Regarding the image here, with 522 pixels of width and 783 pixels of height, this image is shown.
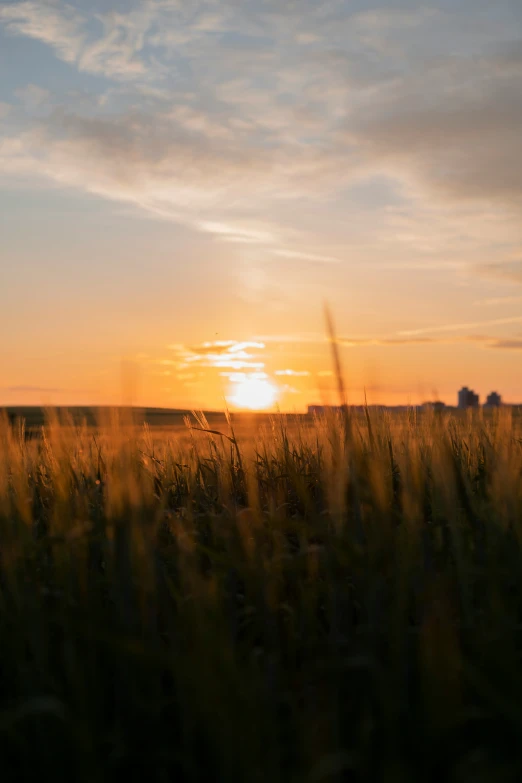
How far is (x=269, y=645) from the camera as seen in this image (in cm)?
191

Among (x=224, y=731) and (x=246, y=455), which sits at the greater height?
(x=246, y=455)

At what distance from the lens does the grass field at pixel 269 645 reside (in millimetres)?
1477

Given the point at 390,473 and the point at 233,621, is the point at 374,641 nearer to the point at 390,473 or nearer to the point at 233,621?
the point at 233,621

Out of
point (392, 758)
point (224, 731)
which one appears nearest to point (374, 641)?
point (392, 758)

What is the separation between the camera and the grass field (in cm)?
148

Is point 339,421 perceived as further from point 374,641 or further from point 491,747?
point 491,747

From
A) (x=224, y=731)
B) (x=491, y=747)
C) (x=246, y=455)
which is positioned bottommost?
(x=491, y=747)

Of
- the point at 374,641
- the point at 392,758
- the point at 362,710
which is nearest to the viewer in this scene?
the point at 392,758

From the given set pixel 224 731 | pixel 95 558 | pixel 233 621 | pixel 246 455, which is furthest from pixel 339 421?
pixel 224 731

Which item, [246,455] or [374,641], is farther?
[246,455]

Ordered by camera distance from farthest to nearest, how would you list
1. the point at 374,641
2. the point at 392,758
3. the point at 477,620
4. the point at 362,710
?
the point at 477,620 < the point at 374,641 < the point at 362,710 < the point at 392,758

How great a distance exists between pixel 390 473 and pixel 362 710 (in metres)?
1.52

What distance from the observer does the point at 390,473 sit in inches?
121

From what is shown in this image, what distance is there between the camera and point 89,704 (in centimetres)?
168
